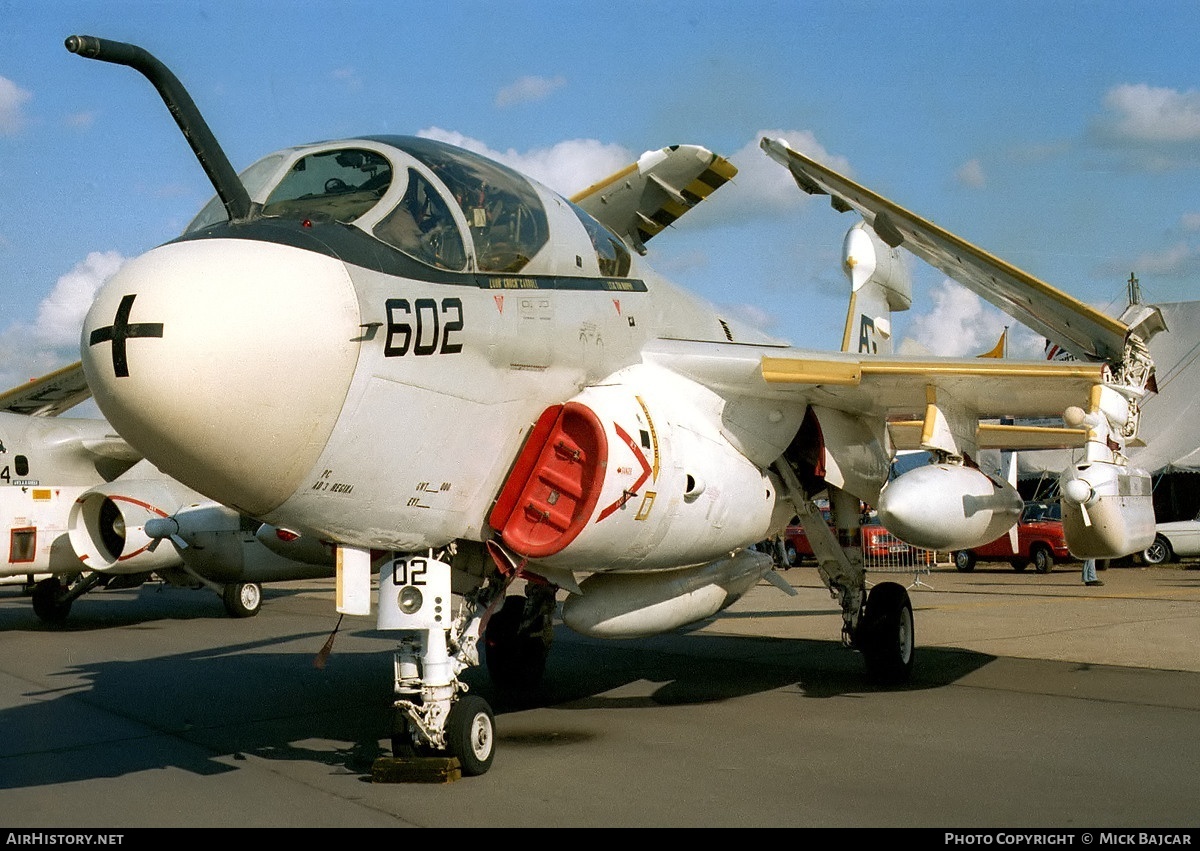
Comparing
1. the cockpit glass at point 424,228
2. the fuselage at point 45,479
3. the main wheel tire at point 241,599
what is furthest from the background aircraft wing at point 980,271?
the main wheel tire at point 241,599

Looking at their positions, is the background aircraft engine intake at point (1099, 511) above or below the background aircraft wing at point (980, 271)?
below

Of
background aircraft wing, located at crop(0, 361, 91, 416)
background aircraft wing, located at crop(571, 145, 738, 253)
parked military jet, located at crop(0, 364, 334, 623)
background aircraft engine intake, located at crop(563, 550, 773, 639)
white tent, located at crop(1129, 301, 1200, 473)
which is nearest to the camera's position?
background aircraft engine intake, located at crop(563, 550, 773, 639)

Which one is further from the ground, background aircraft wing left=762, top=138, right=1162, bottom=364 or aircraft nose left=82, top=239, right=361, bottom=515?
background aircraft wing left=762, top=138, right=1162, bottom=364

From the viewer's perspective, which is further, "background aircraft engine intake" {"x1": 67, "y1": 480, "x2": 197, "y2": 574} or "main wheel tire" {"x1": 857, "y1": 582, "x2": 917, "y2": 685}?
"background aircraft engine intake" {"x1": 67, "y1": 480, "x2": 197, "y2": 574}

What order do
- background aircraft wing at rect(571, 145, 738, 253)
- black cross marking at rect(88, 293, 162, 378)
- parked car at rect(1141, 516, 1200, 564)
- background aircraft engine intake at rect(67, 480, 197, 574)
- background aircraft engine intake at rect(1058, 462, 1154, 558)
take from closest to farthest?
1. black cross marking at rect(88, 293, 162, 378)
2. background aircraft engine intake at rect(1058, 462, 1154, 558)
3. background aircraft wing at rect(571, 145, 738, 253)
4. background aircraft engine intake at rect(67, 480, 197, 574)
5. parked car at rect(1141, 516, 1200, 564)

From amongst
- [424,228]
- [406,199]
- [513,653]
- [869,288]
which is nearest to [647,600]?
[513,653]

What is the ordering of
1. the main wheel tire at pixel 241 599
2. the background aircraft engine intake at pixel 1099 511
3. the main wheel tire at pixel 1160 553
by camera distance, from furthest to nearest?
the main wheel tire at pixel 1160 553 → the main wheel tire at pixel 241 599 → the background aircraft engine intake at pixel 1099 511

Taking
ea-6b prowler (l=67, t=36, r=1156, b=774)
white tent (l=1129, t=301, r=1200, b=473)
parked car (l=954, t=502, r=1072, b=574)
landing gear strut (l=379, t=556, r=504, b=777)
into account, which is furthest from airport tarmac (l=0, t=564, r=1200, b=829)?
white tent (l=1129, t=301, r=1200, b=473)

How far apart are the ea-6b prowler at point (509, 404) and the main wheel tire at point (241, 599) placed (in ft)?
28.9

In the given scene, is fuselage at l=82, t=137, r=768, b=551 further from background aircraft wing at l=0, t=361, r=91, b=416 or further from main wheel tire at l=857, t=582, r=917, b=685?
background aircraft wing at l=0, t=361, r=91, b=416

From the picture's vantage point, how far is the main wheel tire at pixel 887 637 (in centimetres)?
920

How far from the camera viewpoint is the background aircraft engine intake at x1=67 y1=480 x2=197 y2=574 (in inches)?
573

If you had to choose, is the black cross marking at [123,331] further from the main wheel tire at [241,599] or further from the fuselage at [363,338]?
the main wheel tire at [241,599]
